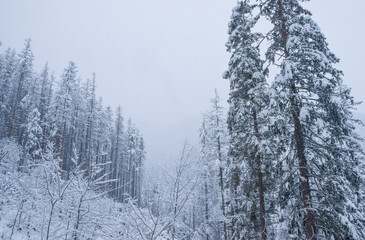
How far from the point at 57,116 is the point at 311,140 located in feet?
104

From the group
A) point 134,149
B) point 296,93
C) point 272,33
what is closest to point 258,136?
point 296,93

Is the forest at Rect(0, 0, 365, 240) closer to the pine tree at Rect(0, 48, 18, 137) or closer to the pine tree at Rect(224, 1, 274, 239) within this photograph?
the pine tree at Rect(224, 1, 274, 239)

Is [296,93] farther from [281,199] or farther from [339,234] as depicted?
[339,234]

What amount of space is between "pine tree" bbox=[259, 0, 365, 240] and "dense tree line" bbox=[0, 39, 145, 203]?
24.5 m

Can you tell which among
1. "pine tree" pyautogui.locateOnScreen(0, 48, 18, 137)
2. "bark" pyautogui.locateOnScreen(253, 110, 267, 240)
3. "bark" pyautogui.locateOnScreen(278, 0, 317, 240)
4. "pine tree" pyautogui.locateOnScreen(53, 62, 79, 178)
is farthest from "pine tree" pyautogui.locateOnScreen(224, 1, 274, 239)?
"pine tree" pyautogui.locateOnScreen(0, 48, 18, 137)

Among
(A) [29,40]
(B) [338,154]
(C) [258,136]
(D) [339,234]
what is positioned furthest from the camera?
(A) [29,40]

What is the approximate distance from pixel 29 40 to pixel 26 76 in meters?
6.08

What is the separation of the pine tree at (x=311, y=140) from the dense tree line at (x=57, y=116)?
80.5ft

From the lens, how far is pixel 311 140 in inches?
307

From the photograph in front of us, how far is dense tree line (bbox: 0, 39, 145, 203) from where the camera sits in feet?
101

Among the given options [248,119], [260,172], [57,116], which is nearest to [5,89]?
[57,116]

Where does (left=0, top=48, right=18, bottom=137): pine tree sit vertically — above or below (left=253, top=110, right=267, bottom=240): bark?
above

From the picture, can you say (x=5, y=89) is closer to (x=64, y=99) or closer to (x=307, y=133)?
(x=64, y=99)

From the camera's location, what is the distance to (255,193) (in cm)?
1205
